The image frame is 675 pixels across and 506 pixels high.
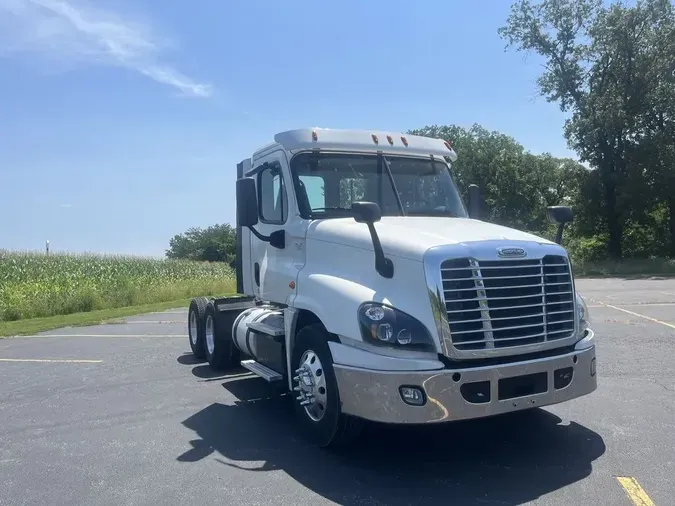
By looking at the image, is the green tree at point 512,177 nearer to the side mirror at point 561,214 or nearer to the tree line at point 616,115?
the tree line at point 616,115

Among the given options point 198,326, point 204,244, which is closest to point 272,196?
point 198,326

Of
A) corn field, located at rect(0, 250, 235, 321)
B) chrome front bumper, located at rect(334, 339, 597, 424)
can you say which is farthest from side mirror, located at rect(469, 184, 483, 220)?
corn field, located at rect(0, 250, 235, 321)

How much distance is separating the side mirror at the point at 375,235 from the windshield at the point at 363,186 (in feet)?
4.16

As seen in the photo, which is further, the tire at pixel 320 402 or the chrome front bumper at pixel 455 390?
the tire at pixel 320 402

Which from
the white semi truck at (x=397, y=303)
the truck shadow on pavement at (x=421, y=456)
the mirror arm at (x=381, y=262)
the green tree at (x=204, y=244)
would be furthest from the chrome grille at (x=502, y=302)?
the green tree at (x=204, y=244)

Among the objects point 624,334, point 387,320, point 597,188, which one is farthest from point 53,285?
point 597,188

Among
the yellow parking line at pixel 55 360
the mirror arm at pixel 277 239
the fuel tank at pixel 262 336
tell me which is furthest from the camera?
the yellow parking line at pixel 55 360

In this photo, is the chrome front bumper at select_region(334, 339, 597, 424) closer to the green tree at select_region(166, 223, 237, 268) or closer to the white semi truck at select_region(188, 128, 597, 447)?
the white semi truck at select_region(188, 128, 597, 447)

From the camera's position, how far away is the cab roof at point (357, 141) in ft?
22.7

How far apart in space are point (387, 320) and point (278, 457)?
1581 millimetres

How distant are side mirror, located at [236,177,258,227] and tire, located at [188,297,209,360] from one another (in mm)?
3639

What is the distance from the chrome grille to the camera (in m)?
5.12

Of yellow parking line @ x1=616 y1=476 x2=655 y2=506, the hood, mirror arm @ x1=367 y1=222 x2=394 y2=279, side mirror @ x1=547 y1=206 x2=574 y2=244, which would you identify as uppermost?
side mirror @ x1=547 y1=206 x2=574 y2=244

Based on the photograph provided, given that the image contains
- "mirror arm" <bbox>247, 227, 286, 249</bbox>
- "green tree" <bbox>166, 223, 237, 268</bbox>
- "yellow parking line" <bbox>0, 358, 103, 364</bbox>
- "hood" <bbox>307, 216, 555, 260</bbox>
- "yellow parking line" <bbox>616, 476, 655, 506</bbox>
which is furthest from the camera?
"green tree" <bbox>166, 223, 237, 268</bbox>
